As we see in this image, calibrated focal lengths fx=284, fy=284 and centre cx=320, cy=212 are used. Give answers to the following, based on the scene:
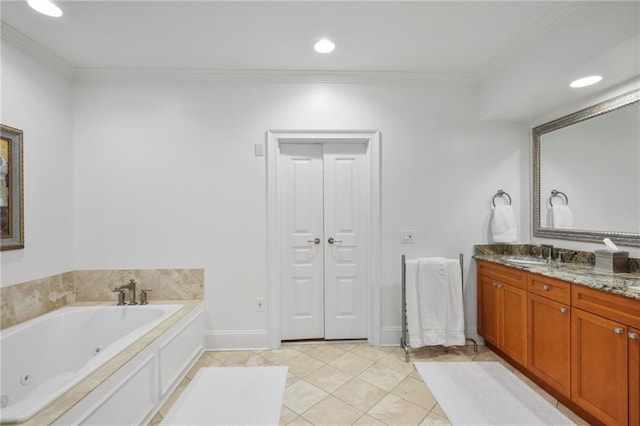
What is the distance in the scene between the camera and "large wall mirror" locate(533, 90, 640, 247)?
1.95 meters

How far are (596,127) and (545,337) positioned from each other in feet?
5.31

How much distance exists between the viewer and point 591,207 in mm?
2197

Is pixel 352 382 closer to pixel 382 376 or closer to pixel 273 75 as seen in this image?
pixel 382 376

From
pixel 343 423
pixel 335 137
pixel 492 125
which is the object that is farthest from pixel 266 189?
pixel 492 125

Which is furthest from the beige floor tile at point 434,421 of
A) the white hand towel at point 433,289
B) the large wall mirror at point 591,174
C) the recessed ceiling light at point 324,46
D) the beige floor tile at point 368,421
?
the recessed ceiling light at point 324,46

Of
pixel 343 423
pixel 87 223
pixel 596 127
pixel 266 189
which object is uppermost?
pixel 596 127

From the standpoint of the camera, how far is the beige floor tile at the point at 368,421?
1.70 metres

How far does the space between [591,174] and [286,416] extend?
2.83 m

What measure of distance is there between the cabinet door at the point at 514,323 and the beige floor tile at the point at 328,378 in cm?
131

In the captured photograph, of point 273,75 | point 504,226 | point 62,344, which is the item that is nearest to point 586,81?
point 504,226

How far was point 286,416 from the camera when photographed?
1.77 meters

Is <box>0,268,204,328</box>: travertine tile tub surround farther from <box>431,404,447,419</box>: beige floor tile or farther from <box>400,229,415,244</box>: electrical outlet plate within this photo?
<box>431,404,447,419</box>: beige floor tile

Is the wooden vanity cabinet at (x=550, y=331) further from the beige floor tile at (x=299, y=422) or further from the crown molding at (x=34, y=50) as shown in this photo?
the crown molding at (x=34, y=50)

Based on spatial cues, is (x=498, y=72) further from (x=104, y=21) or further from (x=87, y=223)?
(x=87, y=223)
